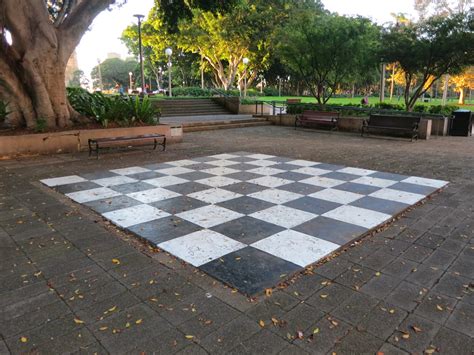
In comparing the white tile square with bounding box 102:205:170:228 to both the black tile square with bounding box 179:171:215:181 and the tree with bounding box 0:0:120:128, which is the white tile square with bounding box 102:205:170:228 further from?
the tree with bounding box 0:0:120:128

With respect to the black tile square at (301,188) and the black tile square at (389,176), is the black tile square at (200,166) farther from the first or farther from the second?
the black tile square at (389,176)

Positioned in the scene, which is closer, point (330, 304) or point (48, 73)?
point (330, 304)

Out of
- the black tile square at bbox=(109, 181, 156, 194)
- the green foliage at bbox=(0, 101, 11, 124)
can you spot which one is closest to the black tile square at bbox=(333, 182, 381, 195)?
the black tile square at bbox=(109, 181, 156, 194)

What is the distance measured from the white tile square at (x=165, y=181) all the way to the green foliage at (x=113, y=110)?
4.58m

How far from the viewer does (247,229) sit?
4.26 metres

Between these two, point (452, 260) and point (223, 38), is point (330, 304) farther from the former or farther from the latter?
point (223, 38)

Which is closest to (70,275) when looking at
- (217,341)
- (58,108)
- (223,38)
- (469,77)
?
(217,341)

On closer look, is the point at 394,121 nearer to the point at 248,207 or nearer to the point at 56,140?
the point at 248,207

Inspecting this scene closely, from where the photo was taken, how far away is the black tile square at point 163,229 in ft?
13.2

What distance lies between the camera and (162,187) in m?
6.09

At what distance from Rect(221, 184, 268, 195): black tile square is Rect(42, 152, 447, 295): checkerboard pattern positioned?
0.6 inches

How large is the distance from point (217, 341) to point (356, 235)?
90.4 inches

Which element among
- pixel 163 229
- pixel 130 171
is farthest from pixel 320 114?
pixel 163 229

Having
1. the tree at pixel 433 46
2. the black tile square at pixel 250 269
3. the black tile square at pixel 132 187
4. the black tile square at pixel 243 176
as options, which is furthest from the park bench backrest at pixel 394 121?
the black tile square at pixel 250 269
